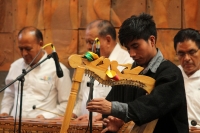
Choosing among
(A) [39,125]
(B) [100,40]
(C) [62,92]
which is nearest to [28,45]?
(C) [62,92]

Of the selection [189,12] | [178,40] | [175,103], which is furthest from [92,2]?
[175,103]

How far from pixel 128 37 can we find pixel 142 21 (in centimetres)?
12

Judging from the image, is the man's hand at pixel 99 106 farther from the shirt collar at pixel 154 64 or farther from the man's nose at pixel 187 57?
the man's nose at pixel 187 57

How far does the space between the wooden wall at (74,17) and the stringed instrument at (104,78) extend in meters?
2.53

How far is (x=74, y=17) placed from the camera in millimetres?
4824

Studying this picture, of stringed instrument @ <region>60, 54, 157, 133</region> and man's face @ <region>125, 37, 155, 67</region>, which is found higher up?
man's face @ <region>125, 37, 155, 67</region>

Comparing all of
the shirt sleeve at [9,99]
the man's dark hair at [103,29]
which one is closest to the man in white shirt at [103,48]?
the man's dark hair at [103,29]

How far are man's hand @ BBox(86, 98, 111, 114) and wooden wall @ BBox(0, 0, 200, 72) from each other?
269 cm

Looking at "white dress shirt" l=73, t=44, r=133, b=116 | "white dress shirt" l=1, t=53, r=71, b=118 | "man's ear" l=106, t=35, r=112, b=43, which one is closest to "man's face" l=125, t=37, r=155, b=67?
"white dress shirt" l=73, t=44, r=133, b=116

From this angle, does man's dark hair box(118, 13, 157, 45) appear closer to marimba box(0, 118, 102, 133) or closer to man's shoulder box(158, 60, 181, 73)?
man's shoulder box(158, 60, 181, 73)

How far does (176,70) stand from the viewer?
2168 mm

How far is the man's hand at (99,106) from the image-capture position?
1.98 metres

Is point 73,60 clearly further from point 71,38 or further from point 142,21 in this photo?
point 71,38

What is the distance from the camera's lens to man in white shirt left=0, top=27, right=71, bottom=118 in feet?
13.4
